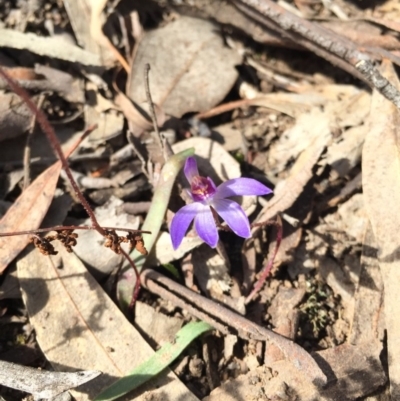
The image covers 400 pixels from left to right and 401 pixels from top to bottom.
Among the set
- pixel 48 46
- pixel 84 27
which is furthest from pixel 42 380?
A: pixel 84 27

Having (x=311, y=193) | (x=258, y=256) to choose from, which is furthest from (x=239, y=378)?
(x=311, y=193)

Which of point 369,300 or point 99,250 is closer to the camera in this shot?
point 369,300

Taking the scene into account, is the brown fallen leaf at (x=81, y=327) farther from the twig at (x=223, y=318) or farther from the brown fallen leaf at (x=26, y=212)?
the twig at (x=223, y=318)

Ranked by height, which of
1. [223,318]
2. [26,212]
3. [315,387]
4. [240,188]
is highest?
[240,188]

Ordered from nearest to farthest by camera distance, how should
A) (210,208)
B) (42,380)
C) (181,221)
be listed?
(42,380), (181,221), (210,208)

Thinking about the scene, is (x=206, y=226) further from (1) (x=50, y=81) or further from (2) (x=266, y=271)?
(1) (x=50, y=81)

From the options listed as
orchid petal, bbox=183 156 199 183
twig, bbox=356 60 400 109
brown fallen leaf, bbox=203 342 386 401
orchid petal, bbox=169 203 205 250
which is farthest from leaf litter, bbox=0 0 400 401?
twig, bbox=356 60 400 109

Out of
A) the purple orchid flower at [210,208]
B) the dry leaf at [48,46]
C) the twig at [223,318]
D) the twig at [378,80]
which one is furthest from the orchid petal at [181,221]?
the dry leaf at [48,46]
